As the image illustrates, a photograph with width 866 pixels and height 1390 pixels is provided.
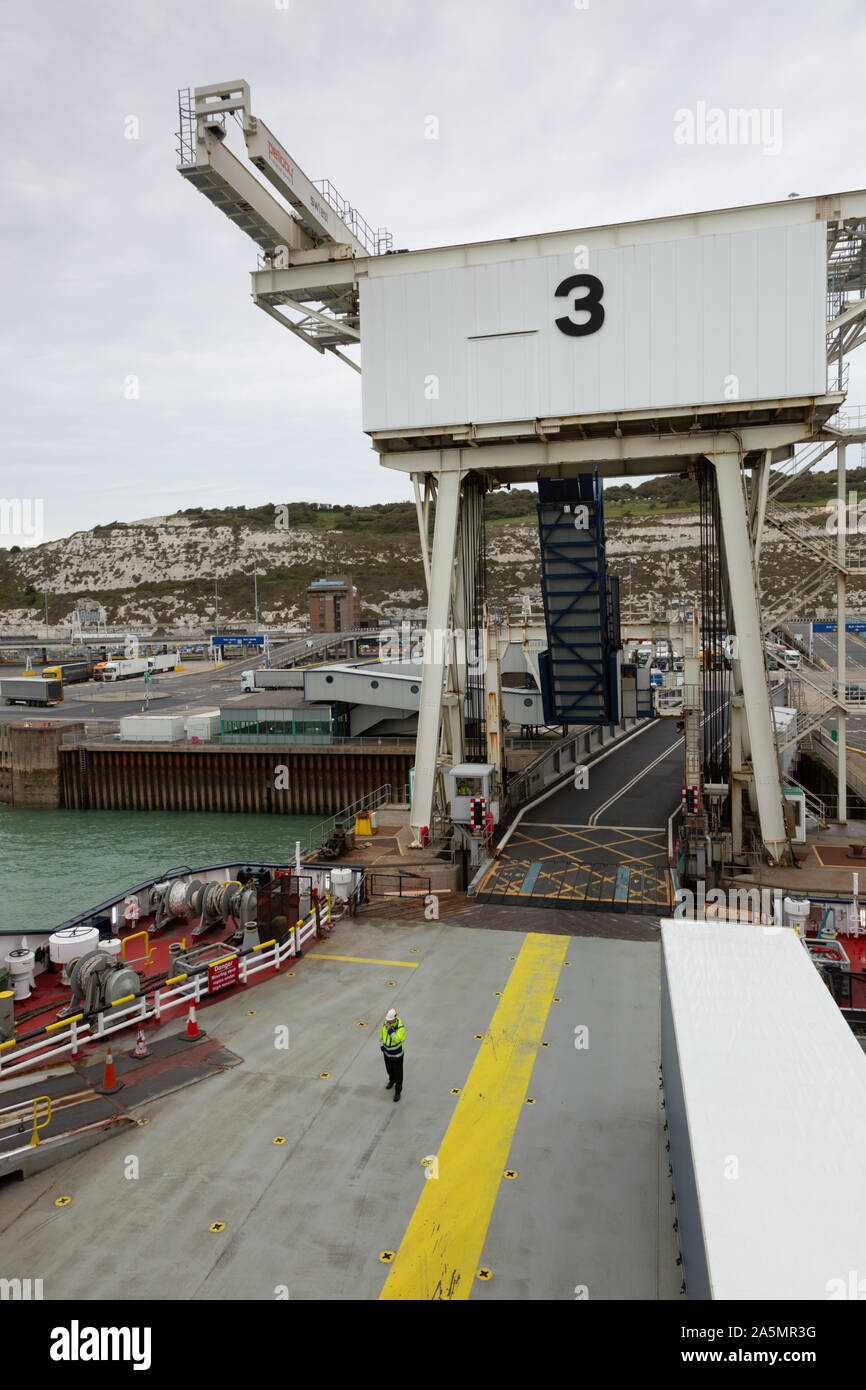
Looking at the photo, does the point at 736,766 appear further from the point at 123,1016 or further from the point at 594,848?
the point at 123,1016

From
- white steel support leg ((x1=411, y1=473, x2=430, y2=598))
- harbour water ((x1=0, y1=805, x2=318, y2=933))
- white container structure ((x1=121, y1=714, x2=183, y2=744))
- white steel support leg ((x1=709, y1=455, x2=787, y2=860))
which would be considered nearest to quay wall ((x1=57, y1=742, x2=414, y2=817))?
white container structure ((x1=121, y1=714, x2=183, y2=744))

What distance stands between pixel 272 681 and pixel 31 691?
2162 centimetres

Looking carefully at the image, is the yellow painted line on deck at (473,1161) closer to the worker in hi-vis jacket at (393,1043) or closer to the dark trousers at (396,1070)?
the dark trousers at (396,1070)

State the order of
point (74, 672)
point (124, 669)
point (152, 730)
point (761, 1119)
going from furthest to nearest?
1. point (74, 672)
2. point (124, 669)
3. point (152, 730)
4. point (761, 1119)

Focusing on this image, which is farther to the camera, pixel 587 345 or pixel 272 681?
pixel 272 681

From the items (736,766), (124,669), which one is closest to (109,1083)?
(736,766)

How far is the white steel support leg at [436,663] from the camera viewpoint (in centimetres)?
2478

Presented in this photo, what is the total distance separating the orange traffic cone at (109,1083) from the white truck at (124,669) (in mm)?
89523

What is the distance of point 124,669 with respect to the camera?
98375 mm

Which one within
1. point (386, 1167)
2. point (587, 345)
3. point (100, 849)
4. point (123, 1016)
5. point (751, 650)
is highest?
point (587, 345)

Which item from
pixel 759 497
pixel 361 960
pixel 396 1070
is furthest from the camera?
pixel 759 497

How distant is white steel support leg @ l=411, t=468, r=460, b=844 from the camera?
24.8 m

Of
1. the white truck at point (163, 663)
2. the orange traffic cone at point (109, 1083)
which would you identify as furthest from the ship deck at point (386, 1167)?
the white truck at point (163, 663)
